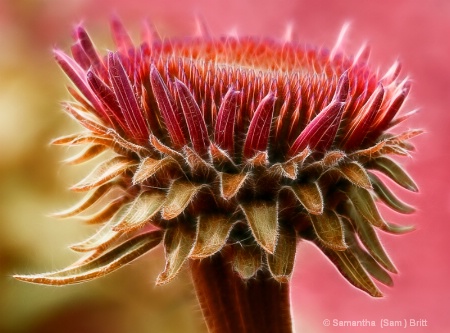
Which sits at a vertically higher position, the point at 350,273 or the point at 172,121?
the point at 172,121

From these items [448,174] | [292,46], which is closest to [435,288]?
[448,174]

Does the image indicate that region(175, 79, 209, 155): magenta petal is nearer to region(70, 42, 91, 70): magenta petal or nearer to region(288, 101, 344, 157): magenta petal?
region(288, 101, 344, 157): magenta petal

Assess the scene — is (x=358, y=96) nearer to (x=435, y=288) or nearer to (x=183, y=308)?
(x=183, y=308)

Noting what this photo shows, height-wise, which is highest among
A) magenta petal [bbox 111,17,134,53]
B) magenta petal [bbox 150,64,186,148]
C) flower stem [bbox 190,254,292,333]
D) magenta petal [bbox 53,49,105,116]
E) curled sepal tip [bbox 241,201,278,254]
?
magenta petal [bbox 111,17,134,53]

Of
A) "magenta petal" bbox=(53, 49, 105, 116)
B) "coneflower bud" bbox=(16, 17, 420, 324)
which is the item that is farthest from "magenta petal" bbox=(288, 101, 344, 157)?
"magenta petal" bbox=(53, 49, 105, 116)

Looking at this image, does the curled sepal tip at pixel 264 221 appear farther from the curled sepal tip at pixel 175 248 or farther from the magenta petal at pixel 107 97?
the magenta petal at pixel 107 97

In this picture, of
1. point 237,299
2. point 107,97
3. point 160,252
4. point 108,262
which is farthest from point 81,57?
point 160,252
